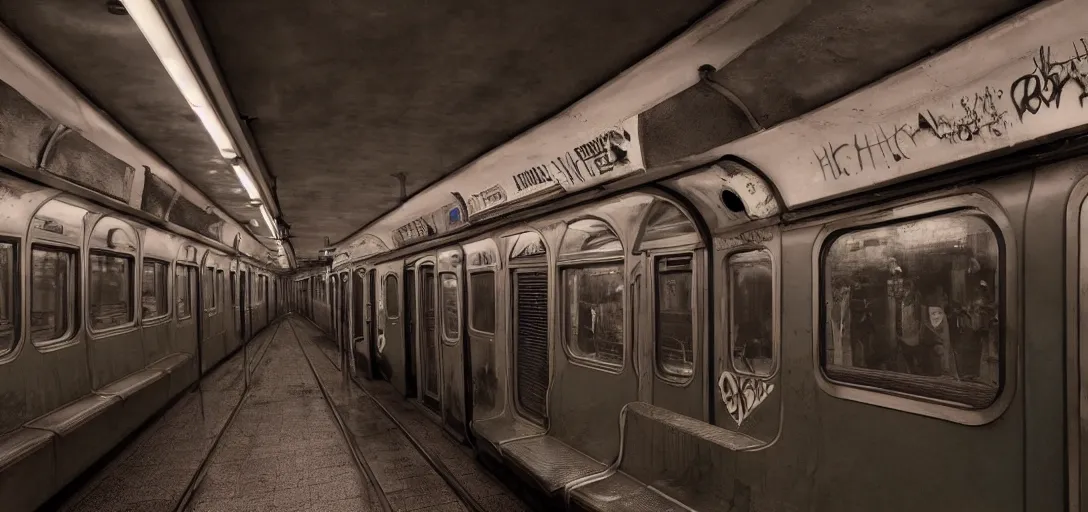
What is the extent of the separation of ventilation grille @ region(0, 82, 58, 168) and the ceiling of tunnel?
0.96ft

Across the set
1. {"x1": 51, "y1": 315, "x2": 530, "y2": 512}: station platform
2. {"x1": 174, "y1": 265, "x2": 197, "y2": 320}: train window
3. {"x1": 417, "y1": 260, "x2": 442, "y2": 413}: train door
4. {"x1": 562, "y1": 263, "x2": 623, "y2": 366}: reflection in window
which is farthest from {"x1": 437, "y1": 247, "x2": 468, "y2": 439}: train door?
{"x1": 174, "y1": 265, "x2": 197, "y2": 320}: train window

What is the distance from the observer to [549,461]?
5016 millimetres

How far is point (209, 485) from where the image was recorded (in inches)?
223

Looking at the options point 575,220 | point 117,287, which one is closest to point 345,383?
point 117,287

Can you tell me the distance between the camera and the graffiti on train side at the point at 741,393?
3.43 meters

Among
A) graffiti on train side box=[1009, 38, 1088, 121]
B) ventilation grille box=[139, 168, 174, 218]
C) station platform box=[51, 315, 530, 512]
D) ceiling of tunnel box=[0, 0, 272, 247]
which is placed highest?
ceiling of tunnel box=[0, 0, 272, 247]

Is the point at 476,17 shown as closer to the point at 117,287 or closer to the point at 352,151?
the point at 352,151

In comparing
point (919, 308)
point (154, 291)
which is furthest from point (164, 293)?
point (919, 308)

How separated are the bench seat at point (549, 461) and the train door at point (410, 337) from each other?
4090mm

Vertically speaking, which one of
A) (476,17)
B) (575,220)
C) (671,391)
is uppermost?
(476,17)

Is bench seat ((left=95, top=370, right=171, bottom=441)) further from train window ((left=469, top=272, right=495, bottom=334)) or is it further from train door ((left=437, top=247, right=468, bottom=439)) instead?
train window ((left=469, top=272, right=495, bottom=334))

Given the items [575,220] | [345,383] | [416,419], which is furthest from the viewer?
[345,383]

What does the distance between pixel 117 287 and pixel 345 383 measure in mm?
4674

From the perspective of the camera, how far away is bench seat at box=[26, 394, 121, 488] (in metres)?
5.16
